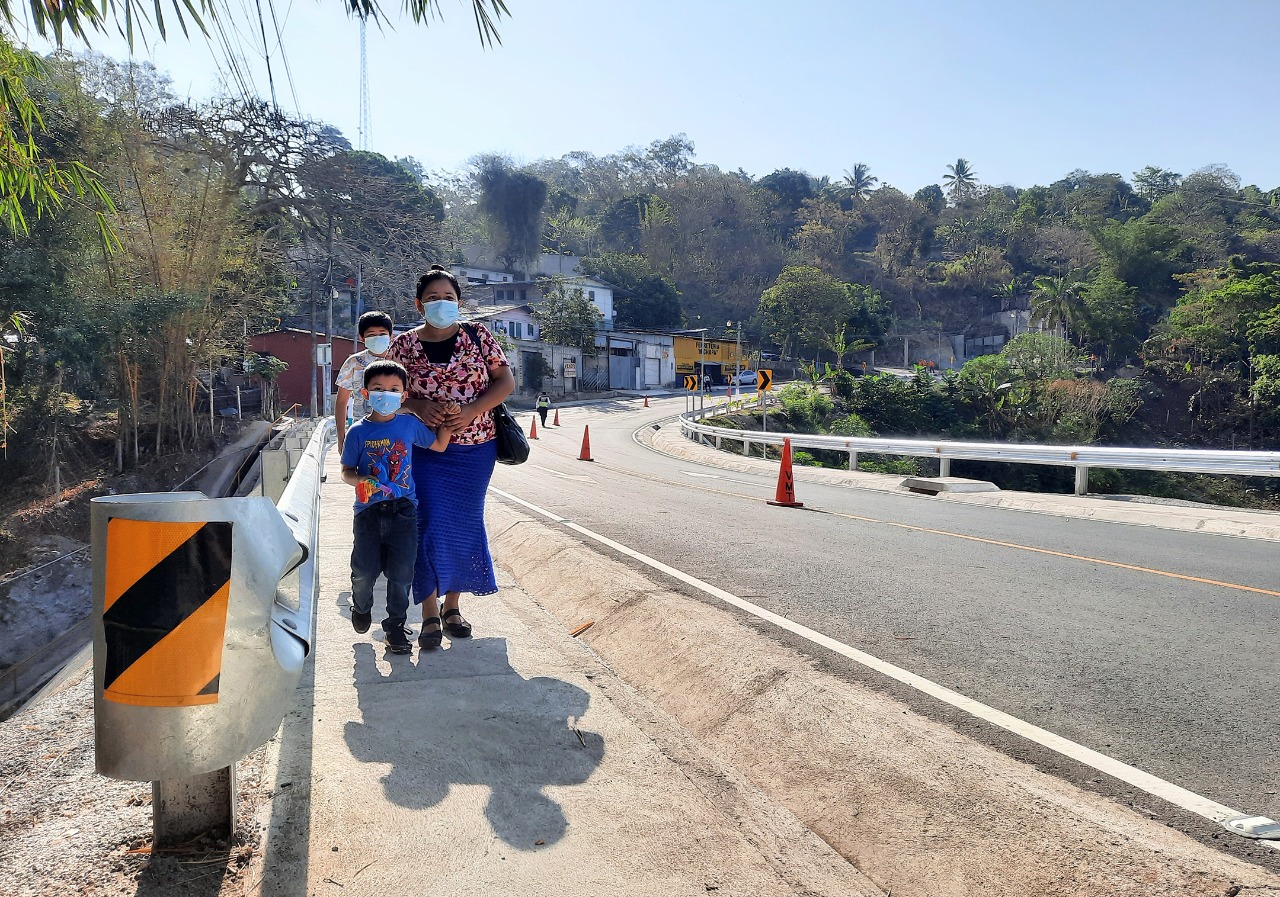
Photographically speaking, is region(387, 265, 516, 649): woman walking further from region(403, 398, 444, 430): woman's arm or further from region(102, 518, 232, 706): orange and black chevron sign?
region(102, 518, 232, 706): orange and black chevron sign

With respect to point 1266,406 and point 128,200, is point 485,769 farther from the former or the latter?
point 1266,406

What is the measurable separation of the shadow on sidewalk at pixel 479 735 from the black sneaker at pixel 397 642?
4 cm

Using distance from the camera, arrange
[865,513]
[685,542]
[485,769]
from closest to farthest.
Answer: [485,769]
[685,542]
[865,513]

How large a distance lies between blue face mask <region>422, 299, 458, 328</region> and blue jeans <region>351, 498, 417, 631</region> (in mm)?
958

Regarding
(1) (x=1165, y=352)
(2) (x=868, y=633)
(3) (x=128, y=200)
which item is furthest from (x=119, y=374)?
(1) (x=1165, y=352)

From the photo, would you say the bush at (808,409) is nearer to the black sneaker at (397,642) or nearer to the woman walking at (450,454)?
the woman walking at (450,454)

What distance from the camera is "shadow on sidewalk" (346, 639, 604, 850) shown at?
2.91m

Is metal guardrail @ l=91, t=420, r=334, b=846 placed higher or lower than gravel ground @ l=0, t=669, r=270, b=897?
higher

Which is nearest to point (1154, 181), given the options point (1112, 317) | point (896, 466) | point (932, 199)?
point (932, 199)

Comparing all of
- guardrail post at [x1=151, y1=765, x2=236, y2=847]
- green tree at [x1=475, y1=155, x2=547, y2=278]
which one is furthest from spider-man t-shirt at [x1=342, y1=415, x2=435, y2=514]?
green tree at [x1=475, y1=155, x2=547, y2=278]

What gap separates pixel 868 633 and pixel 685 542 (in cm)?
336

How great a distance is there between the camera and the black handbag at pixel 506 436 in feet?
16.0

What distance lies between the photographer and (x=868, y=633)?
16.9ft

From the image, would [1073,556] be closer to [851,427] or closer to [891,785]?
[891,785]
